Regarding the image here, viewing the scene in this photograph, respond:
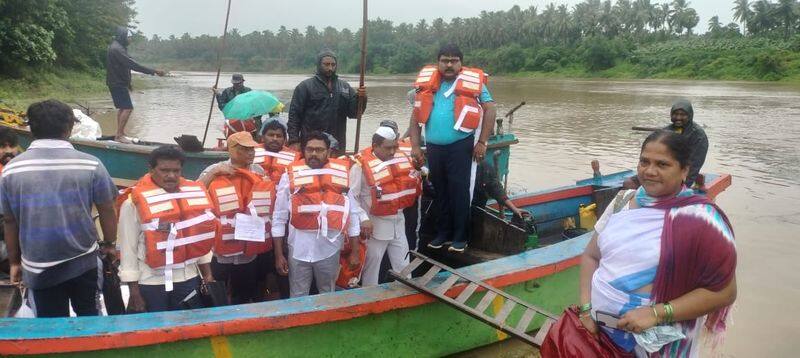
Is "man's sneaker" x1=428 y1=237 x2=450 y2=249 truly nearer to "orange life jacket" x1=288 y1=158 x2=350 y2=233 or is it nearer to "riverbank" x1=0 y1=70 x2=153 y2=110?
"orange life jacket" x1=288 y1=158 x2=350 y2=233

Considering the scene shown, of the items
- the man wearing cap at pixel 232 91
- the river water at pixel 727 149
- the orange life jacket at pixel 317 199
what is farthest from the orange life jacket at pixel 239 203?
the man wearing cap at pixel 232 91

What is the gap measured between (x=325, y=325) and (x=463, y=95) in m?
1.67

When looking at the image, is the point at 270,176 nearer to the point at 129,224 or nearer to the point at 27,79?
the point at 129,224

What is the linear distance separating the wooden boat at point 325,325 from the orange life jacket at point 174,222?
0.29m

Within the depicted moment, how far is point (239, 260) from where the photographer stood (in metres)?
3.30

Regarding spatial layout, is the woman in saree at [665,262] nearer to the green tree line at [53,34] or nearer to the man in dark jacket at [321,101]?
the man in dark jacket at [321,101]

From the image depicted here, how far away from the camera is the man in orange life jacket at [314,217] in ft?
10.1

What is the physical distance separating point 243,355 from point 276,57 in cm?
8473

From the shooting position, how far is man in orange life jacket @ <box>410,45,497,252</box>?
11.9 feet

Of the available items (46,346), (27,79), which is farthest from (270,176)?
(27,79)

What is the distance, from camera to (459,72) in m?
3.65

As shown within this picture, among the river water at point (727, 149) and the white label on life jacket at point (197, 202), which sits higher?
the white label on life jacket at point (197, 202)

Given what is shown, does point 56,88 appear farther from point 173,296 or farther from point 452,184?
point 173,296

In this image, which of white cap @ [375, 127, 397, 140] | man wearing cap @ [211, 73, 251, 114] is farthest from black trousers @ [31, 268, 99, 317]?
man wearing cap @ [211, 73, 251, 114]
